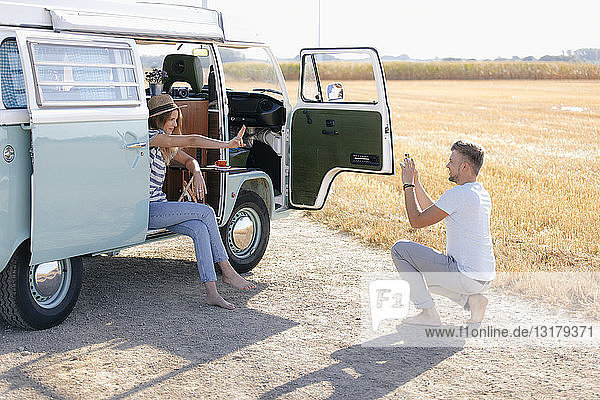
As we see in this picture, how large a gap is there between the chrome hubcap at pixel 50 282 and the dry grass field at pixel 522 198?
364 cm

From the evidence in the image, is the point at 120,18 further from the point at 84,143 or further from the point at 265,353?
the point at 265,353

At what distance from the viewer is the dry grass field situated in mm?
7840

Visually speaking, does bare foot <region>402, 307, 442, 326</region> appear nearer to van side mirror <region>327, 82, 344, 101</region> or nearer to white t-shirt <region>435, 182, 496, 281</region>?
white t-shirt <region>435, 182, 496, 281</region>

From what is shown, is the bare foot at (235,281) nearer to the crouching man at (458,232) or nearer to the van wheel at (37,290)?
the van wheel at (37,290)

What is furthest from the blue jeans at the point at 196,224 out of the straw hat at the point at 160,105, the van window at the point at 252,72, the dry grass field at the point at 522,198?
the dry grass field at the point at 522,198

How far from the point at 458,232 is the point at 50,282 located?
2840mm

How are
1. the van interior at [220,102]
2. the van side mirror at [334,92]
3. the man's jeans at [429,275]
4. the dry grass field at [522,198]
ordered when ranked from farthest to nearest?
the van side mirror at [334,92] < the dry grass field at [522,198] < the van interior at [220,102] < the man's jeans at [429,275]

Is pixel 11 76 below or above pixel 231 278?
above

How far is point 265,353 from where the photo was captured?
559 cm

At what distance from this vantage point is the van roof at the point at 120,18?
18.4 ft

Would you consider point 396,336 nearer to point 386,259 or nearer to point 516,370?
point 516,370

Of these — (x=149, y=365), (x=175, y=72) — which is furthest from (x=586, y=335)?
(x=175, y=72)

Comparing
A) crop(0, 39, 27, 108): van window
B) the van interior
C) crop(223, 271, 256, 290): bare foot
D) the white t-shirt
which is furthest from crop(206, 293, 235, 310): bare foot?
crop(0, 39, 27, 108): van window

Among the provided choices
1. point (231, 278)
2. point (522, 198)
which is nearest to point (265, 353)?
point (231, 278)
